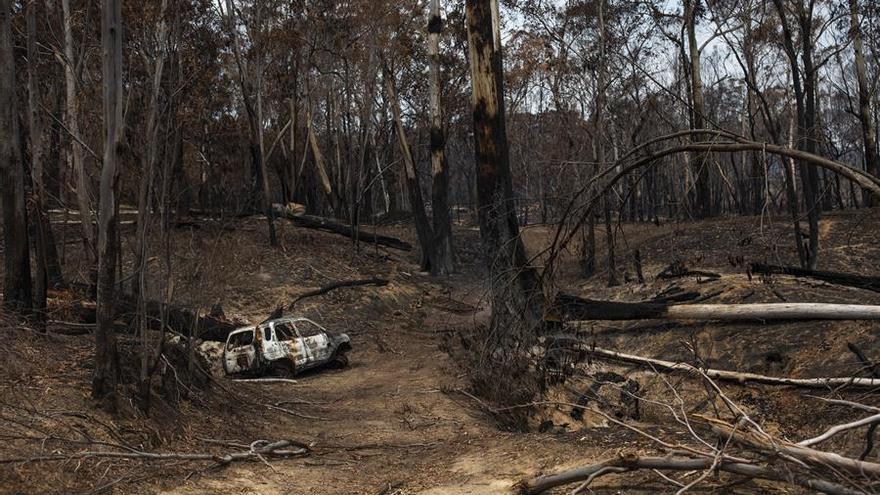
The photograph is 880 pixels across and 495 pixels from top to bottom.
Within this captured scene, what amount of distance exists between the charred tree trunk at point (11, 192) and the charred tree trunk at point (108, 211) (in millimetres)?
3755

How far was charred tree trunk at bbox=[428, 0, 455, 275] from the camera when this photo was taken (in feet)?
81.9

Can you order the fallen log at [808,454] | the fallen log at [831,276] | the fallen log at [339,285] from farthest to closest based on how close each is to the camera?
the fallen log at [339,285]
the fallen log at [831,276]
the fallen log at [808,454]

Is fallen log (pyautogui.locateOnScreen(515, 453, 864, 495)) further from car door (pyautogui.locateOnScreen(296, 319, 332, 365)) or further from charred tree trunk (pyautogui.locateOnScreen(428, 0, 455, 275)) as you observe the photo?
charred tree trunk (pyautogui.locateOnScreen(428, 0, 455, 275))

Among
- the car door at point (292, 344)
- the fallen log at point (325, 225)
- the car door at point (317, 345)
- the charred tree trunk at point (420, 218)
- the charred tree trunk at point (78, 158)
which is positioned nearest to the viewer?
the charred tree trunk at point (78, 158)

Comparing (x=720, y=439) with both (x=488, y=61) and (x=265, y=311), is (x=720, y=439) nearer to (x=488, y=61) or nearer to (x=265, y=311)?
(x=488, y=61)

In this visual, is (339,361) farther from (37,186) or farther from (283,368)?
(37,186)

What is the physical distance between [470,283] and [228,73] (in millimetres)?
19880

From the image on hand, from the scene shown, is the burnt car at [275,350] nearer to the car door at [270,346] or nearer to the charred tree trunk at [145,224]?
the car door at [270,346]

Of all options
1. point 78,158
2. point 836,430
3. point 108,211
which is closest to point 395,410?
point 108,211

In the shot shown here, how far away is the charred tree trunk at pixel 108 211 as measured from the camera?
7.19 metres

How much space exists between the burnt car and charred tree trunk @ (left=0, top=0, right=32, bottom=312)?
15.1 feet

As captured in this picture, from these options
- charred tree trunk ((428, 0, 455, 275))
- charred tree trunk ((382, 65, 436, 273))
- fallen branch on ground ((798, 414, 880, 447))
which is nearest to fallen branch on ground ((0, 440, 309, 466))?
fallen branch on ground ((798, 414, 880, 447))

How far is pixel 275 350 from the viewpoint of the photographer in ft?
47.6

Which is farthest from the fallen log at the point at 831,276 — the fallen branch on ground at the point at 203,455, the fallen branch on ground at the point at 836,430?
the fallen branch on ground at the point at 203,455
